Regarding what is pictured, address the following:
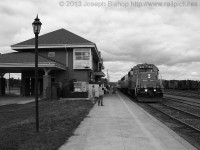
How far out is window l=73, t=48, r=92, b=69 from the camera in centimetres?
3294

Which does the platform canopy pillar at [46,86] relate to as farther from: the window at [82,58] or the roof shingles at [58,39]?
the roof shingles at [58,39]

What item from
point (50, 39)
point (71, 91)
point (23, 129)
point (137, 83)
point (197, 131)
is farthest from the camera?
point (50, 39)

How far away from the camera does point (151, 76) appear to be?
90.9 ft

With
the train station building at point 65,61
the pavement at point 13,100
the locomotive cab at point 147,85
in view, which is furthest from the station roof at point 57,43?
the locomotive cab at point 147,85

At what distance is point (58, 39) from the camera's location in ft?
115

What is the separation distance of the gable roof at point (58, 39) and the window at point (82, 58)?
97 centimetres

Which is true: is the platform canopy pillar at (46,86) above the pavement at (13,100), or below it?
above

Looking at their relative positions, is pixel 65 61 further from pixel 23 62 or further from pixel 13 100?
pixel 13 100

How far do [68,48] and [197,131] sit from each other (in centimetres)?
2395

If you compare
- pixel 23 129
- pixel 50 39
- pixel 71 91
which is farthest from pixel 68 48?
pixel 23 129

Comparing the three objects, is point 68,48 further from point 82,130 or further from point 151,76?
point 82,130

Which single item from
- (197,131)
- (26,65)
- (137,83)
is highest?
(26,65)

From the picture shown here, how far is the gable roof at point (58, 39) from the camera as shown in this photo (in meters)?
33.5

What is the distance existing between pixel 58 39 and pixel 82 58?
4.42 meters
